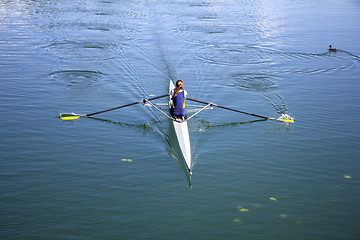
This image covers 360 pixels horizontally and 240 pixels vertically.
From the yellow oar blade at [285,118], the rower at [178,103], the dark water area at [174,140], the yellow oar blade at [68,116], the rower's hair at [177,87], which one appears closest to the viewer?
the dark water area at [174,140]

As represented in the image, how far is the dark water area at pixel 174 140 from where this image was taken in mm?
8742

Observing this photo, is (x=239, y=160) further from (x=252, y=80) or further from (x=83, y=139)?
(x=252, y=80)

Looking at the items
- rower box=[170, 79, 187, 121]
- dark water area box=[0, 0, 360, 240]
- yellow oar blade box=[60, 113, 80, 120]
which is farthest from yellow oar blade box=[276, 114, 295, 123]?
yellow oar blade box=[60, 113, 80, 120]

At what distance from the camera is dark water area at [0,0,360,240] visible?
8742 millimetres

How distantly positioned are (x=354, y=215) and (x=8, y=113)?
43.4 feet

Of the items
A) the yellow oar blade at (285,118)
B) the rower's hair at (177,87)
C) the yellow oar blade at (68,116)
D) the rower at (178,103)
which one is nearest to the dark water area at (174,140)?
the yellow oar blade at (285,118)

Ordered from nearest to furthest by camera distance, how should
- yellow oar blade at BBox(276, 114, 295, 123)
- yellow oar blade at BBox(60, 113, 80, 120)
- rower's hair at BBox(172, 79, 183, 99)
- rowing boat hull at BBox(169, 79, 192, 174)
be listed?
rowing boat hull at BBox(169, 79, 192, 174) < rower's hair at BBox(172, 79, 183, 99) < yellow oar blade at BBox(60, 113, 80, 120) < yellow oar blade at BBox(276, 114, 295, 123)

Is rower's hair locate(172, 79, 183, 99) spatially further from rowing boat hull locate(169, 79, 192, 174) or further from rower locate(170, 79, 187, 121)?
rowing boat hull locate(169, 79, 192, 174)

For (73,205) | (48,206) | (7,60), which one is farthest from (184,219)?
(7,60)

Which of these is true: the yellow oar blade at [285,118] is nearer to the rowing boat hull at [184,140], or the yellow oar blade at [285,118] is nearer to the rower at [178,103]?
the rower at [178,103]

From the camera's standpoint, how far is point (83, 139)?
41.6ft

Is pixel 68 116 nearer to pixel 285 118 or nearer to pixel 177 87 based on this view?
pixel 177 87

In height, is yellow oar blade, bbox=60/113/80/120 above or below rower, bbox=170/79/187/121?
below

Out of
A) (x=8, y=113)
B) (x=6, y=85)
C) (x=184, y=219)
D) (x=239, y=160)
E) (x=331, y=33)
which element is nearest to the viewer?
(x=184, y=219)
